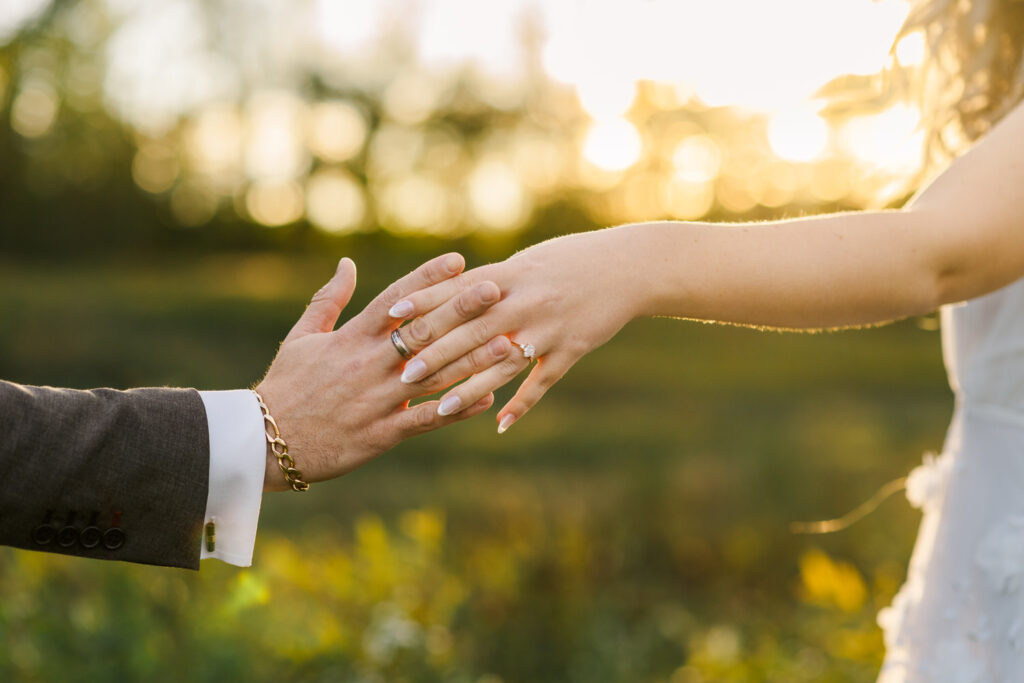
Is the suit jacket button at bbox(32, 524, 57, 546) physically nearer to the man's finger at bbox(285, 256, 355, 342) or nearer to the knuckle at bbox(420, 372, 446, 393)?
the man's finger at bbox(285, 256, 355, 342)

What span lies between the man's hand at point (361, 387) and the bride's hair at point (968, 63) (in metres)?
1.21

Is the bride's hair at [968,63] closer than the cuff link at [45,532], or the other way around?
the cuff link at [45,532]

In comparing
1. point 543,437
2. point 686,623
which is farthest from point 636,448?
point 686,623

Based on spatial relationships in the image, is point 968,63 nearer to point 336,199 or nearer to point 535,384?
point 535,384

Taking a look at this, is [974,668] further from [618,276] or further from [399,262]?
[399,262]

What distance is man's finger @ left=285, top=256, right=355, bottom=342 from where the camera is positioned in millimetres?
1991

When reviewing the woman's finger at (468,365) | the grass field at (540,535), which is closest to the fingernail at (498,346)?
the woman's finger at (468,365)

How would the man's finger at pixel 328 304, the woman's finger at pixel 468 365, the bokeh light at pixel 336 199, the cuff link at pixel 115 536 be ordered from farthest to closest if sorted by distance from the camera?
the bokeh light at pixel 336 199 < the man's finger at pixel 328 304 < the woman's finger at pixel 468 365 < the cuff link at pixel 115 536

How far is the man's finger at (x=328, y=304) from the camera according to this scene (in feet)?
6.53

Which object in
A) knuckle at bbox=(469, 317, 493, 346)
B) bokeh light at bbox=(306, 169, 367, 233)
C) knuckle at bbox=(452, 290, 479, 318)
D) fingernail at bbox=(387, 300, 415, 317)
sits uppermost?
knuckle at bbox=(452, 290, 479, 318)

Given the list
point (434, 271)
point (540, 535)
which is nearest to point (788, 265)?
point (434, 271)

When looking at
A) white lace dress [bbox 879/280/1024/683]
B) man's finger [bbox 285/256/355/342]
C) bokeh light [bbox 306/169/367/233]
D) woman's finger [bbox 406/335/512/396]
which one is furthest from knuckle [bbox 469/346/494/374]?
bokeh light [bbox 306/169/367/233]

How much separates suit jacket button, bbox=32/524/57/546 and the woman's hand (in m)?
0.72

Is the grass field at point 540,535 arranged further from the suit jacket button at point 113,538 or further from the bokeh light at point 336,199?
the bokeh light at point 336,199
